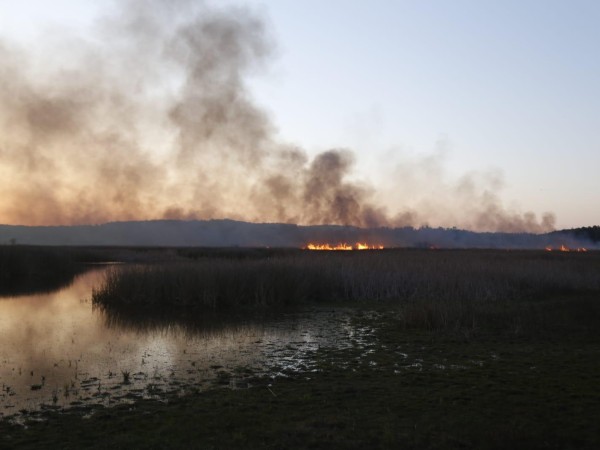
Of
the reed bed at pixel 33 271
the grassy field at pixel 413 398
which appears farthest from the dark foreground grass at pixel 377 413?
the reed bed at pixel 33 271

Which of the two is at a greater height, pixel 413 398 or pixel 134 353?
pixel 413 398

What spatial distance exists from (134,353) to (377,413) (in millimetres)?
7095

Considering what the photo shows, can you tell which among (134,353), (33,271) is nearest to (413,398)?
(134,353)

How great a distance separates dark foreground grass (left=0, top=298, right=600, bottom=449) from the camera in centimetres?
635

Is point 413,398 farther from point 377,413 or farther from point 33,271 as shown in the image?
point 33,271

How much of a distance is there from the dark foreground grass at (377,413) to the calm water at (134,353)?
0.91 meters

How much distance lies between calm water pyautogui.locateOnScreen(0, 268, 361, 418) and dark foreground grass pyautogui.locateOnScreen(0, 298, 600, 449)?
0.91 m

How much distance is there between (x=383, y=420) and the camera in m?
7.10

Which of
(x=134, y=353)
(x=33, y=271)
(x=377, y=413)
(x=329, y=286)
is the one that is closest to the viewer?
(x=377, y=413)

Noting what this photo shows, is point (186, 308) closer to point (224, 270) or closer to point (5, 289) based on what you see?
point (224, 270)

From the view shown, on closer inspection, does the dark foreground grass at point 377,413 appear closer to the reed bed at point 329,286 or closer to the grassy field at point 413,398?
the grassy field at point 413,398

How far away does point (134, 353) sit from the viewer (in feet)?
41.0

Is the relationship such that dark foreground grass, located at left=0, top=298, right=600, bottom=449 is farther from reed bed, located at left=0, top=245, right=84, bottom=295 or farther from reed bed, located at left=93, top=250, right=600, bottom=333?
reed bed, located at left=0, top=245, right=84, bottom=295

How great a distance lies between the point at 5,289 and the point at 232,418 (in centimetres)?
2664
